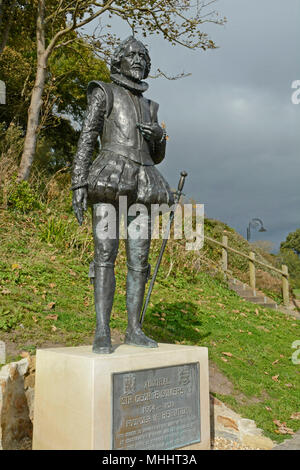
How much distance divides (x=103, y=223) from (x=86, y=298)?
11.9 ft

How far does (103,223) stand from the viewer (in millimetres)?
3602

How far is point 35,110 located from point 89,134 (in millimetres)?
8104

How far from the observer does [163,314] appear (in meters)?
7.57

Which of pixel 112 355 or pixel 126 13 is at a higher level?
pixel 126 13

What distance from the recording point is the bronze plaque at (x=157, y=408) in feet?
9.88

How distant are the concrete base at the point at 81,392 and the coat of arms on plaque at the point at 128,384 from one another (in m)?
0.03

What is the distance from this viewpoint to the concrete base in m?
2.86

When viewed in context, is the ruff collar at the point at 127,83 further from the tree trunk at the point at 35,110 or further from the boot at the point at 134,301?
the tree trunk at the point at 35,110

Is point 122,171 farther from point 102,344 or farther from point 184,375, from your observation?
point 184,375

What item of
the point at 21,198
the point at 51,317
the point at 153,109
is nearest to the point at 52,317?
the point at 51,317

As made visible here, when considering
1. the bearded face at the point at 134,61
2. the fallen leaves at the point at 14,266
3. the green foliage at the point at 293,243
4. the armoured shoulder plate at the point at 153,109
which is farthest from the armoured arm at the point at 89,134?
the green foliage at the point at 293,243

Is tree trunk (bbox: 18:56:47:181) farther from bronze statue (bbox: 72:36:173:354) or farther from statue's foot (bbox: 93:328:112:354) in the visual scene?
statue's foot (bbox: 93:328:112:354)

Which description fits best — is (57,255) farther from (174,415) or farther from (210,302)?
(174,415)

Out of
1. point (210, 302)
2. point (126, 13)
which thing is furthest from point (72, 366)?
point (126, 13)
